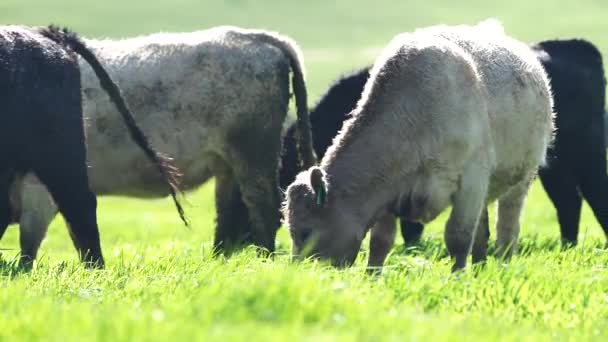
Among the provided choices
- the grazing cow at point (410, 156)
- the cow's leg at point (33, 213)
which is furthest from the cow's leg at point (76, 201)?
the grazing cow at point (410, 156)

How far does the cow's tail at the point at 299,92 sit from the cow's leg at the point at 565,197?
3.24 metres

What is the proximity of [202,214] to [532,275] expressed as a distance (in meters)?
23.6

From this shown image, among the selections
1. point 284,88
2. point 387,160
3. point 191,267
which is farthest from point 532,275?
point 284,88

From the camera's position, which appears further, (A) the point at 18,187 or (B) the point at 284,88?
(B) the point at 284,88

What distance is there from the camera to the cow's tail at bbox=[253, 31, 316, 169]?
39.5 feet

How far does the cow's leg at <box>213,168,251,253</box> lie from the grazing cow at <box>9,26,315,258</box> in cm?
3

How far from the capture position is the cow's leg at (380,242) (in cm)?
1030

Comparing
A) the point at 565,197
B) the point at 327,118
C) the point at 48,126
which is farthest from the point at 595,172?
the point at 48,126

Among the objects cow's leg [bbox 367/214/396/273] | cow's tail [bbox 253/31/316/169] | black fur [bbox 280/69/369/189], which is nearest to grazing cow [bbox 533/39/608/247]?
black fur [bbox 280/69/369/189]

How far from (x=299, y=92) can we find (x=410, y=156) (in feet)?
10.1

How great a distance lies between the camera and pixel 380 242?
10328mm

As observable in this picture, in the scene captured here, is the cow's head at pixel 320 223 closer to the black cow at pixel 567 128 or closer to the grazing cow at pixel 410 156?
the grazing cow at pixel 410 156

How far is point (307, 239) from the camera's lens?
9164 millimetres

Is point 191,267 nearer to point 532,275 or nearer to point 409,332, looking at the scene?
point 532,275
